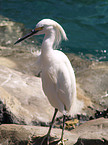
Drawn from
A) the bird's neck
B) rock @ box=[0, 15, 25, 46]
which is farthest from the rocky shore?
rock @ box=[0, 15, 25, 46]

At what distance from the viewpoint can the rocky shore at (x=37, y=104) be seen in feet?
10.7

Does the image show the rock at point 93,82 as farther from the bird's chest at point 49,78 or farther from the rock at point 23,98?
the bird's chest at point 49,78

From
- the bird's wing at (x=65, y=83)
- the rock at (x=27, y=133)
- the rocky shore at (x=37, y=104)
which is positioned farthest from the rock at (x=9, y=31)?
the bird's wing at (x=65, y=83)

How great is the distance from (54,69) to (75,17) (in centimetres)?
810

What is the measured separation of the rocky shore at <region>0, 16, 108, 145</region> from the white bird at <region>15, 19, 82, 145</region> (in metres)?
0.36

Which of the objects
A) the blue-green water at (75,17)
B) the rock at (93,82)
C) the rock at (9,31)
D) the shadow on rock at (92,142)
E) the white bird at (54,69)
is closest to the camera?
the shadow on rock at (92,142)

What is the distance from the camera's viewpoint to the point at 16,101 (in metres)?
4.03

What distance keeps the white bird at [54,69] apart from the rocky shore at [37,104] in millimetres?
358

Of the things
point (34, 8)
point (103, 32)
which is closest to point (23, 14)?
→ point (34, 8)

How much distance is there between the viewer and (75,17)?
1040cm

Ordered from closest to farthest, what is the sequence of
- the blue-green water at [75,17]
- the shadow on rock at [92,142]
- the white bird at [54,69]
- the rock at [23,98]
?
the shadow on rock at [92,142], the white bird at [54,69], the rock at [23,98], the blue-green water at [75,17]

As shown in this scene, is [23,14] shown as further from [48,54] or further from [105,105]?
[48,54]

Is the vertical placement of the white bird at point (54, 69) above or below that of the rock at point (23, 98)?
above

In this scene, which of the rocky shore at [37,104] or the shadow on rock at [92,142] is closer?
the shadow on rock at [92,142]
